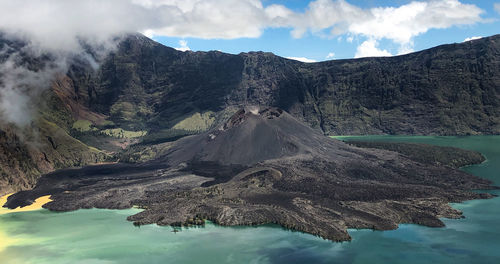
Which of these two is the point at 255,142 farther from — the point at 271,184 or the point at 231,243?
the point at 231,243

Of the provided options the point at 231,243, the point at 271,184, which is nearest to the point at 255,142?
the point at 271,184

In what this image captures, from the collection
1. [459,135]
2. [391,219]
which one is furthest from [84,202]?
[459,135]

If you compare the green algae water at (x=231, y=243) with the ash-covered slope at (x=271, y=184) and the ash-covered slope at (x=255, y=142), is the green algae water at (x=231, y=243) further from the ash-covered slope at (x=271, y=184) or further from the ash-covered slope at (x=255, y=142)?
the ash-covered slope at (x=255, y=142)

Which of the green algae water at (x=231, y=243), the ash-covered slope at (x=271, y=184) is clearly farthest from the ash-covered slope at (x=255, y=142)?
the green algae water at (x=231, y=243)

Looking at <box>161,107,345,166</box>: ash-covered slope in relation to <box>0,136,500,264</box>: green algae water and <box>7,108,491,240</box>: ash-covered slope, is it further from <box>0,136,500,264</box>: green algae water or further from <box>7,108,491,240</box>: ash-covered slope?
<box>0,136,500,264</box>: green algae water

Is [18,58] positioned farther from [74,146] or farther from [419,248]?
[419,248]
